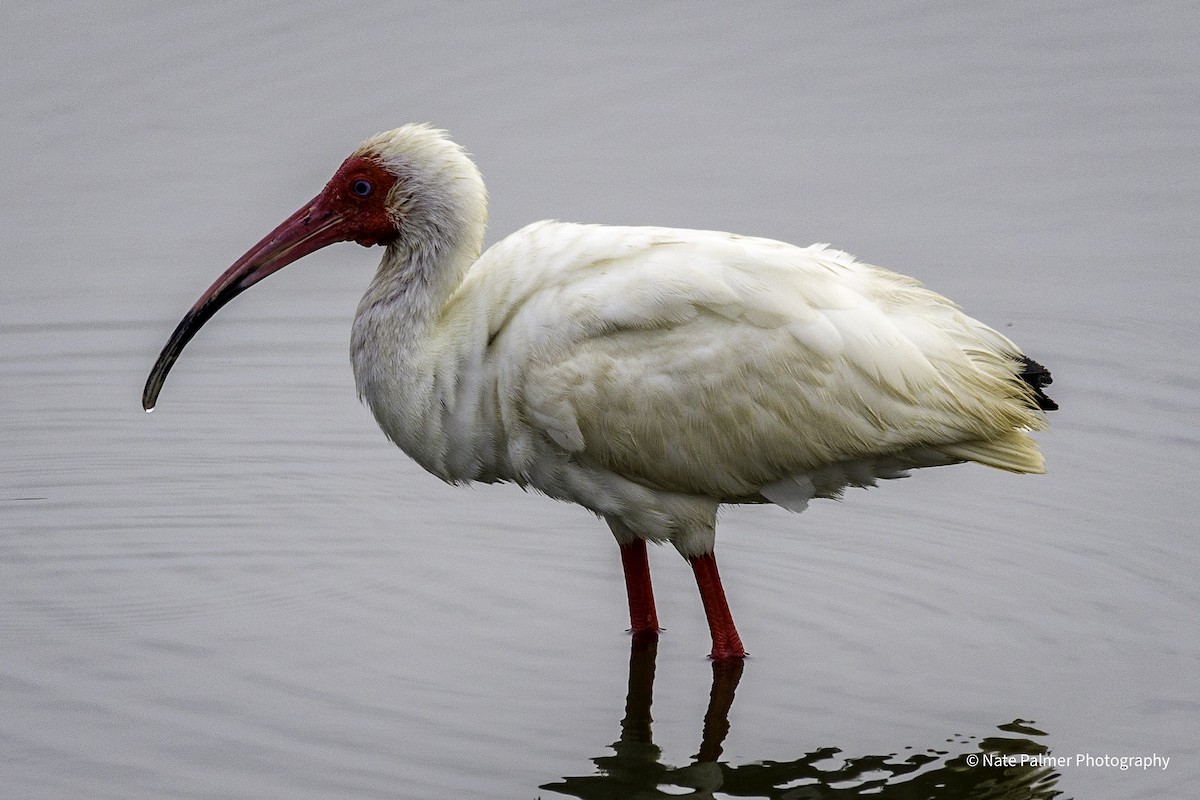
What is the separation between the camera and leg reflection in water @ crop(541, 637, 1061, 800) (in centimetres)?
832

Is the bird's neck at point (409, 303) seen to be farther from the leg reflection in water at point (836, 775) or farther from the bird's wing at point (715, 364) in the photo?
the leg reflection in water at point (836, 775)

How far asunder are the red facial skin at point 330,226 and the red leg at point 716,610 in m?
2.15

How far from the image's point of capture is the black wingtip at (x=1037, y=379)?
9.25m

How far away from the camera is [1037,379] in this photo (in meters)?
9.28

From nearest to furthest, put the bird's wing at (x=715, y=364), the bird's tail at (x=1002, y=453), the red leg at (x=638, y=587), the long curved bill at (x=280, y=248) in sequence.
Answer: the bird's wing at (x=715, y=364) → the bird's tail at (x=1002, y=453) → the long curved bill at (x=280, y=248) → the red leg at (x=638, y=587)

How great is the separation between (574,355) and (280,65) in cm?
874

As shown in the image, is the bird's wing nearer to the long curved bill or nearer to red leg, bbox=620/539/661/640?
red leg, bbox=620/539/661/640

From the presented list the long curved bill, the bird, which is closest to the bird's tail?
the bird

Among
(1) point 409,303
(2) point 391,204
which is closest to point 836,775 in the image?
(1) point 409,303

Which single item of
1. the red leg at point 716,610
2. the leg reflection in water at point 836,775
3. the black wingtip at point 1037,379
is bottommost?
the leg reflection in water at point 836,775

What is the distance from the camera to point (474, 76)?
16.3m

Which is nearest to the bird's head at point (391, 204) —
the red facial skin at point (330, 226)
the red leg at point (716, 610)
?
the red facial skin at point (330, 226)

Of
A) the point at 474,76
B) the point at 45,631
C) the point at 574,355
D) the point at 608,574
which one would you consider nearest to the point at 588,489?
the point at 574,355

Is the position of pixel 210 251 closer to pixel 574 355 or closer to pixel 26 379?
pixel 26 379
